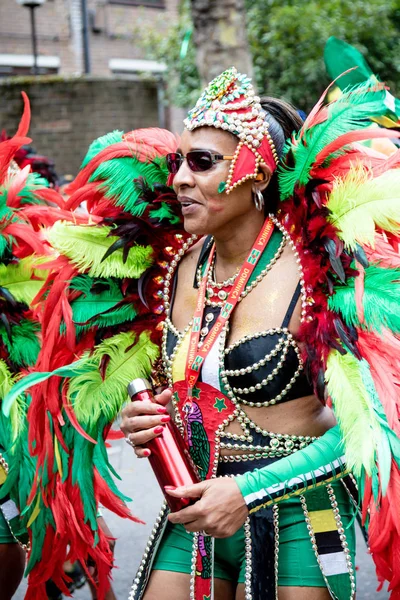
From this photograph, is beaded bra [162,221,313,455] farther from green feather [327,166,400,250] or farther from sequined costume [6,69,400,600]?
green feather [327,166,400,250]

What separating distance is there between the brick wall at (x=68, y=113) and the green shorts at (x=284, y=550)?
1104cm

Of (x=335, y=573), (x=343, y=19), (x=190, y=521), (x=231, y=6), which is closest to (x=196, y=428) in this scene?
(x=190, y=521)

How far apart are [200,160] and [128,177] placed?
0.41 meters

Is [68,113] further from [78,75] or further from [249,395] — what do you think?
[249,395]

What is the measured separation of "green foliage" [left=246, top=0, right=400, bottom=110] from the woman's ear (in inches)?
386

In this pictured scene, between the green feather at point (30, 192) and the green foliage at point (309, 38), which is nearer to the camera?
the green feather at point (30, 192)

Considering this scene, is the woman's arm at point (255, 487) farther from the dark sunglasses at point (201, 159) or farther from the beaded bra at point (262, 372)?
the dark sunglasses at point (201, 159)

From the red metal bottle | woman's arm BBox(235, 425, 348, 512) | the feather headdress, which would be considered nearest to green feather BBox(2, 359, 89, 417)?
the red metal bottle

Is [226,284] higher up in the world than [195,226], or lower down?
lower down

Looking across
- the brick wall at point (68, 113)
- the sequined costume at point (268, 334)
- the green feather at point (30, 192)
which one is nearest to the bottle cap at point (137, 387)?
the sequined costume at point (268, 334)

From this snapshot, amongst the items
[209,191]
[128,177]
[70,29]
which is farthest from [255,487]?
[70,29]

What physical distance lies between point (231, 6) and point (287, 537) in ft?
21.1

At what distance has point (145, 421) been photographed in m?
2.24

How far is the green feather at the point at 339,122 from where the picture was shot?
2.36 m
